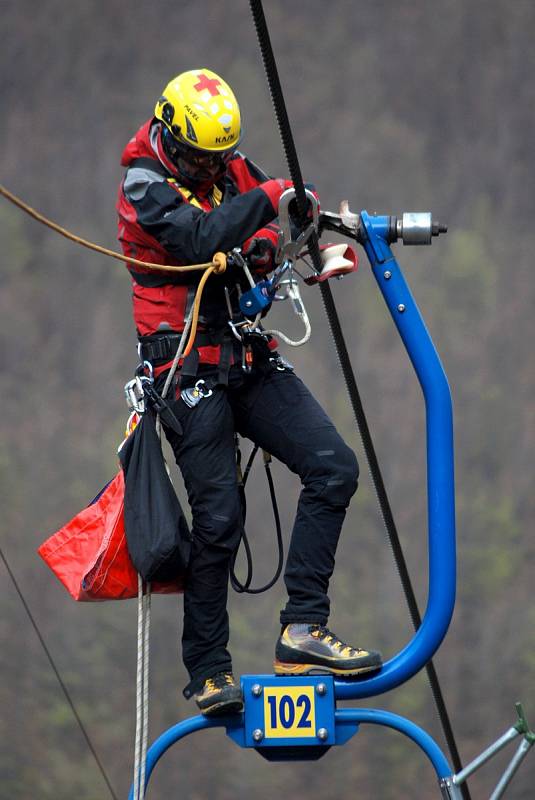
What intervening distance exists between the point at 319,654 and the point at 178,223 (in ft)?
2.87

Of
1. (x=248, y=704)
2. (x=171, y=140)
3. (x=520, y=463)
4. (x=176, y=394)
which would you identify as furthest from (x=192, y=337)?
(x=520, y=463)

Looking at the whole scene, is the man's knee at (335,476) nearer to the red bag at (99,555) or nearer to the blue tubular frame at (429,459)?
the blue tubular frame at (429,459)

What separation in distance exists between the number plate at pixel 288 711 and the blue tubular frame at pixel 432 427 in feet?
0.41

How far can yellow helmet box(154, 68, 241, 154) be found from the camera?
9.92 ft

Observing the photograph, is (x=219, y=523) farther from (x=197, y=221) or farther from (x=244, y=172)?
(x=244, y=172)

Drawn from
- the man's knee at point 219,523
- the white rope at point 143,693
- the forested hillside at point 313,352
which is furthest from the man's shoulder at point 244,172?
→ the forested hillside at point 313,352

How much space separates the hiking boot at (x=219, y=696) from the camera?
3.12 metres

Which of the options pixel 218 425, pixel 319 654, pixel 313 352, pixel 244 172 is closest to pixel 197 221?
pixel 244 172

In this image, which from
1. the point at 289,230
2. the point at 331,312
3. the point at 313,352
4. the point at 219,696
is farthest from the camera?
the point at 313,352

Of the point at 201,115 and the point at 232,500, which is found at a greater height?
the point at 201,115

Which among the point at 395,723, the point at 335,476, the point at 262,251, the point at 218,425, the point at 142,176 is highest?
the point at 142,176

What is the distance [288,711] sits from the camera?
10.3 feet

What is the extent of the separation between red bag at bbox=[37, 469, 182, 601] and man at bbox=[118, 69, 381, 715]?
13 cm

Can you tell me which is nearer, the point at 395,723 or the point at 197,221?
the point at 197,221
